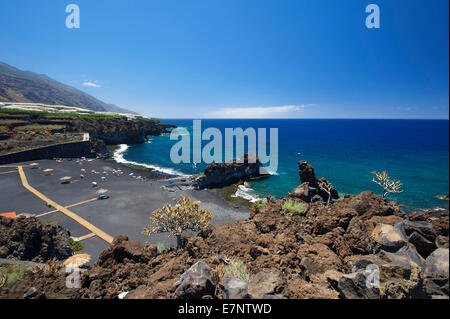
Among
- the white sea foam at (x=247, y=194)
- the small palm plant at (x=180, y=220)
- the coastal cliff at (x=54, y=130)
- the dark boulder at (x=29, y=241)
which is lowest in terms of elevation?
the white sea foam at (x=247, y=194)

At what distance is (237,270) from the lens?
6.49m

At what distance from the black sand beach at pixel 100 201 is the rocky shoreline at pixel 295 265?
11787mm

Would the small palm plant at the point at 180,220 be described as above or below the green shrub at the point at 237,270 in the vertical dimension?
below

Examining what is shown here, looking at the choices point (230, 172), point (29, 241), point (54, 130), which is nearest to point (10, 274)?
point (29, 241)

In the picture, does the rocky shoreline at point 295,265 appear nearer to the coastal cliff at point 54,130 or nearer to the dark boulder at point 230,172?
the dark boulder at point 230,172

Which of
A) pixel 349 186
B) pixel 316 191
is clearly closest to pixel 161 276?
pixel 316 191

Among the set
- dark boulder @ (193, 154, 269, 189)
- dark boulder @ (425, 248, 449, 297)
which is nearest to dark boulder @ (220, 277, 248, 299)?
dark boulder @ (425, 248, 449, 297)

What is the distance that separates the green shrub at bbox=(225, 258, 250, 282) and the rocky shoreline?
3 cm

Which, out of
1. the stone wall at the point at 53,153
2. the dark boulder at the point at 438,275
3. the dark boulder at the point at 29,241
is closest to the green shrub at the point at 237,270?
the dark boulder at the point at 438,275

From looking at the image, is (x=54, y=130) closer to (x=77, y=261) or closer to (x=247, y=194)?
(x=247, y=194)

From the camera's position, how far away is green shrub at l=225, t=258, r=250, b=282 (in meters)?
6.26

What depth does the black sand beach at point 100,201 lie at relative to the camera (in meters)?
22.3

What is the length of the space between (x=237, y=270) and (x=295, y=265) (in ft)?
7.19
